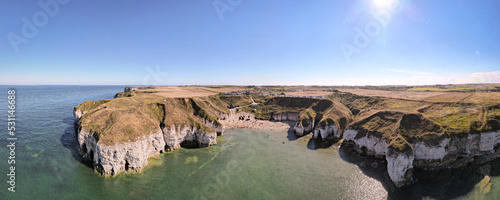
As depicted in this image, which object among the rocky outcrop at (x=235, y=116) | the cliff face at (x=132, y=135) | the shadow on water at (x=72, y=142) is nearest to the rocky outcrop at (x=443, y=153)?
the cliff face at (x=132, y=135)

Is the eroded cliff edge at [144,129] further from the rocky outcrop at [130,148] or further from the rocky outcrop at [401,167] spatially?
the rocky outcrop at [401,167]

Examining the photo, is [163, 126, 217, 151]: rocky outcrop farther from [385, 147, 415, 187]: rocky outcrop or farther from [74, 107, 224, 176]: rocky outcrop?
[385, 147, 415, 187]: rocky outcrop

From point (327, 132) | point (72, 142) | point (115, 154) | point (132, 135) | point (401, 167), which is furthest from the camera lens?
point (327, 132)

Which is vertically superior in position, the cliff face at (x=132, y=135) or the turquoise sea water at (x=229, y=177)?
the cliff face at (x=132, y=135)

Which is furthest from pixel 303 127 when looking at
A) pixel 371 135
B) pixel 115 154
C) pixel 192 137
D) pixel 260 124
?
pixel 115 154

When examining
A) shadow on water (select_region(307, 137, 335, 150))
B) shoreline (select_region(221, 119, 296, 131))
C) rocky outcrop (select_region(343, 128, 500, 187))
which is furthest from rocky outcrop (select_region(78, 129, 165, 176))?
rocky outcrop (select_region(343, 128, 500, 187))

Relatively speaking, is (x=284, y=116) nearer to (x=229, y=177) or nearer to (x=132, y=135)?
(x=229, y=177)
